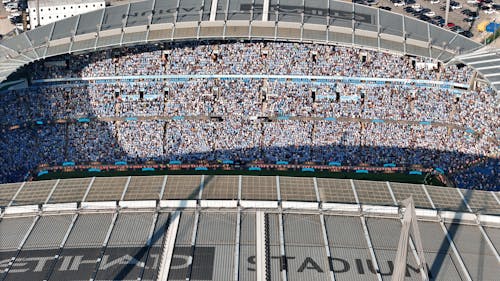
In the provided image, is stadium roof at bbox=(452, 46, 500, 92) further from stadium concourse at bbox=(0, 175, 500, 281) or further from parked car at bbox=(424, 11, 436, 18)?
parked car at bbox=(424, 11, 436, 18)

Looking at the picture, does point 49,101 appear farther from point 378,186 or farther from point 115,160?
point 378,186

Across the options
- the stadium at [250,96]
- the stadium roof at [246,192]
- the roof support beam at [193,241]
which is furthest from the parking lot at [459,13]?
the roof support beam at [193,241]

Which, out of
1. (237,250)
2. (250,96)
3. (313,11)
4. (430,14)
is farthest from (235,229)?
(430,14)

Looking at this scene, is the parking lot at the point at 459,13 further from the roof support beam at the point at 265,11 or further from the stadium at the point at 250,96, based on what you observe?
the roof support beam at the point at 265,11

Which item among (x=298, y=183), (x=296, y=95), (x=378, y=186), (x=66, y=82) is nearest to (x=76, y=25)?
(x=66, y=82)

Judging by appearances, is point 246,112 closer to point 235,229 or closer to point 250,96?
point 250,96
